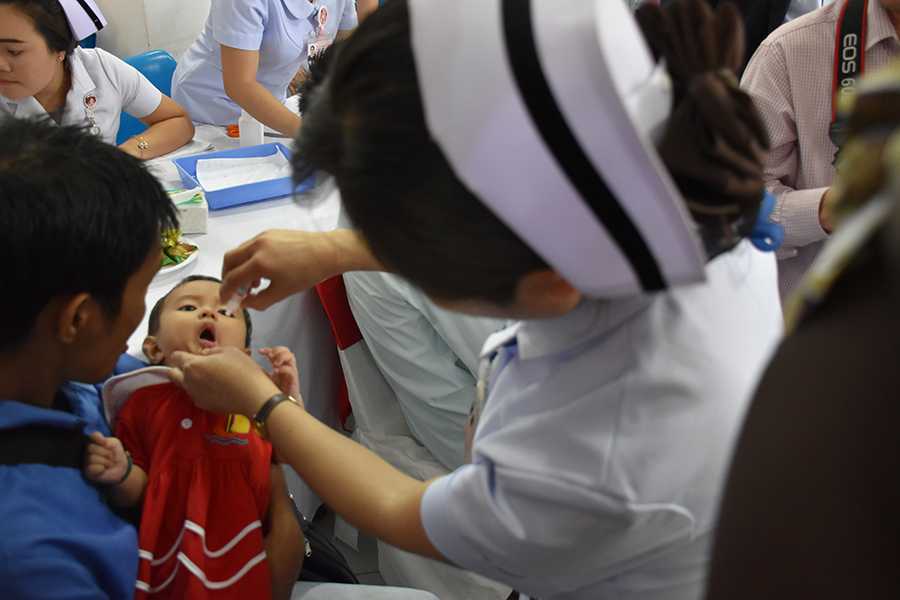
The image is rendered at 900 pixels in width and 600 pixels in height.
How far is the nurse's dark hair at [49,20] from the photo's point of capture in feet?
6.62

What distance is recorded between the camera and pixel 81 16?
7.14 feet

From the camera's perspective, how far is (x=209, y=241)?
75.3 inches

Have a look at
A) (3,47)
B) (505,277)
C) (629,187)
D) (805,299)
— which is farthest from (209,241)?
(805,299)

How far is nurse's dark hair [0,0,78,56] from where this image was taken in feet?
6.62

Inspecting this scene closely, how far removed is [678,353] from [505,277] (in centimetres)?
18

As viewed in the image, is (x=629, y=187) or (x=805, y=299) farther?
(x=629, y=187)

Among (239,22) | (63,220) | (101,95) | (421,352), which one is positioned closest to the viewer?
(63,220)

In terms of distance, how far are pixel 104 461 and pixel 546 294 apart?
742 mm

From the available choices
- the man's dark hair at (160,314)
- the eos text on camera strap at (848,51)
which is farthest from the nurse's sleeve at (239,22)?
the eos text on camera strap at (848,51)

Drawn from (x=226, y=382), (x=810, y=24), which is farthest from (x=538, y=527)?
(x=810, y=24)

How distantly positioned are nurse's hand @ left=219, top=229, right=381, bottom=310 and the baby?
0.44ft

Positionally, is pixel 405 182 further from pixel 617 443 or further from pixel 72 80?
pixel 72 80

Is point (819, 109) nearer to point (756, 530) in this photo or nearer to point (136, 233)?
point (136, 233)

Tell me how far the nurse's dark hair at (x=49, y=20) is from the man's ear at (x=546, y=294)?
1882mm
